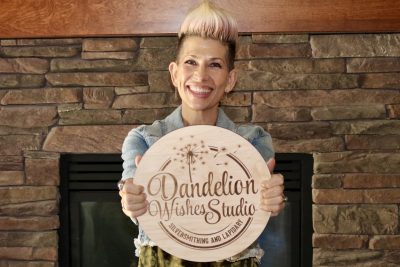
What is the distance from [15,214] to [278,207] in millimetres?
1177

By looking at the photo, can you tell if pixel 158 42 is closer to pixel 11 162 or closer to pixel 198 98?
pixel 11 162

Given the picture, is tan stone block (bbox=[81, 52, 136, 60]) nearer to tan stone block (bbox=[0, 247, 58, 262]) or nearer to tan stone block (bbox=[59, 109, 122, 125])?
tan stone block (bbox=[59, 109, 122, 125])

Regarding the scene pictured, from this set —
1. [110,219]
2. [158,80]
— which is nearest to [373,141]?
[158,80]

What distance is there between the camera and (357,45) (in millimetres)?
1620

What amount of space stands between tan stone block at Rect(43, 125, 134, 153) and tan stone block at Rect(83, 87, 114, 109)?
8 cm

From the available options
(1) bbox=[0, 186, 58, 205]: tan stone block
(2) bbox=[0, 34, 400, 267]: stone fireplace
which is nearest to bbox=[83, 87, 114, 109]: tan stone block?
(2) bbox=[0, 34, 400, 267]: stone fireplace

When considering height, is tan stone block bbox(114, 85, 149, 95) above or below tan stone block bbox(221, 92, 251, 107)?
above

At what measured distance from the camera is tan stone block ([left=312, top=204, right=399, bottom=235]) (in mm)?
1655

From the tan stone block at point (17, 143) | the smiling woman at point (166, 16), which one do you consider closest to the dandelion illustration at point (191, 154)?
the smiling woman at point (166, 16)

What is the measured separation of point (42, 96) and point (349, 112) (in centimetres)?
109

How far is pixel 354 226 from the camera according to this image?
166 cm

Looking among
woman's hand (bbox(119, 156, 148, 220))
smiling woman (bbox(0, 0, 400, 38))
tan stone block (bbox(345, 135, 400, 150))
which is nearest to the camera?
woman's hand (bbox(119, 156, 148, 220))

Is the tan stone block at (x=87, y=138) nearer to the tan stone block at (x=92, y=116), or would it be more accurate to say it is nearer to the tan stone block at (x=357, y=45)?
the tan stone block at (x=92, y=116)

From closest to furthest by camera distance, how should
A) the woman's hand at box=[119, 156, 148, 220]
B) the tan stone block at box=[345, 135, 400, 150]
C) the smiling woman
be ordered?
the woman's hand at box=[119, 156, 148, 220]
the smiling woman
the tan stone block at box=[345, 135, 400, 150]
